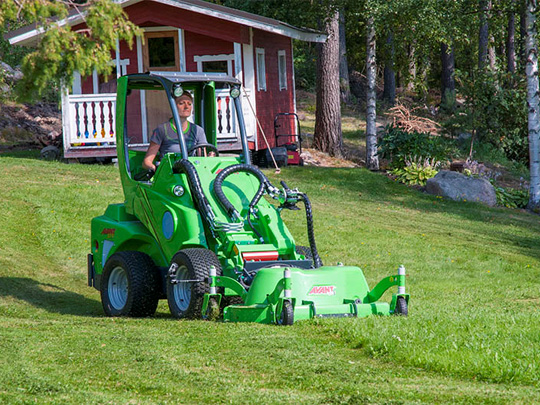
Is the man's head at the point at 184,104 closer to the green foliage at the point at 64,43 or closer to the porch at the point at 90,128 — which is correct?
the green foliage at the point at 64,43

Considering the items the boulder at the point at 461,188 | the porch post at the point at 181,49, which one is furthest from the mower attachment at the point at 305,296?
the porch post at the point at 181,49

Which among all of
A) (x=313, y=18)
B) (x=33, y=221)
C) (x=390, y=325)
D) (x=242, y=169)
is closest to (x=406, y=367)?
(x=390, y=325)

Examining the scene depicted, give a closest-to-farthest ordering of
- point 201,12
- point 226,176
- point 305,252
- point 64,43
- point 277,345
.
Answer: point 64,43 → point 277,345 → point 226,176 → point 305,252 → point 201,12

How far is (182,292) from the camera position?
8344 mm

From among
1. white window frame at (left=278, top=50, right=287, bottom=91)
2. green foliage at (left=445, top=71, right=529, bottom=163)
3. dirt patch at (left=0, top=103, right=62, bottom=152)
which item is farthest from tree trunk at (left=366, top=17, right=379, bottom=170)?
dirt patch at (left=0, top=103, right=62, bottom=152)

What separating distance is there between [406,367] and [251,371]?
1.13 metres

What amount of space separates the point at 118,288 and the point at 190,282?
163cm

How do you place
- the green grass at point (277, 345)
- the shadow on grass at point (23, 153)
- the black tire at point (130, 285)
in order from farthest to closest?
the shadow on grass at point (23, 153) → the black tire at point (130, 285) → the green grass at point (277, 345)

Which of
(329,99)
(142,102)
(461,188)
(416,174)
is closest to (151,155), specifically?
(461,188)

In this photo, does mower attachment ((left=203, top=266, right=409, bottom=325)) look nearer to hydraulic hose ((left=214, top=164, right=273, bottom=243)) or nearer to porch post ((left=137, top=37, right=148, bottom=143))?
hydraulic hose ((left=214, top=164, right=273, bottom=243))

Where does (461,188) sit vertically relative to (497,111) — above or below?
below

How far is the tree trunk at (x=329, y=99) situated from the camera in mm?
26609

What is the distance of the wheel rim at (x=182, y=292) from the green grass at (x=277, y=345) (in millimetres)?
356

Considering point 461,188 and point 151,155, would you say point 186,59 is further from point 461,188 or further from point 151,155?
point 151,155
